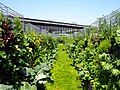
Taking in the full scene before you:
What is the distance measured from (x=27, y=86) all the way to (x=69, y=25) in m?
58.9

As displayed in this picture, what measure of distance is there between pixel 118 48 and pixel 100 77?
0.97 meters

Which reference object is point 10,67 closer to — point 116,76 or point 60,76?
point 116,76

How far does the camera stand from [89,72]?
8.95 metres

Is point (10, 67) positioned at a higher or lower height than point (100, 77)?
higher

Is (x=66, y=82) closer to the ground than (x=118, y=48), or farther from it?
closer to the ground

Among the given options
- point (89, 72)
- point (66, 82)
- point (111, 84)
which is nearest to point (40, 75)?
point (111, 84)

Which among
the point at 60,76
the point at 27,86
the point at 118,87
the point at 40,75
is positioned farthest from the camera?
the point at 60,76

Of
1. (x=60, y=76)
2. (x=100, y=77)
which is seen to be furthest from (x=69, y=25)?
(x=100, y=77)

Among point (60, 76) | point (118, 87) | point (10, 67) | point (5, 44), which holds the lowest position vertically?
point (60, 76)

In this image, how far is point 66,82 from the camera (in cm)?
1055

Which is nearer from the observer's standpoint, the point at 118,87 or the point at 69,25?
the point at 118,87

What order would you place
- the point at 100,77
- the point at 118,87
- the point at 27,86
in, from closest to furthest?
1. the point at 27,86
2. the point at 118,87
3. the point at 100,77

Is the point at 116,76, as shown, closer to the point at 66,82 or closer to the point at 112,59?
the point at 112,59

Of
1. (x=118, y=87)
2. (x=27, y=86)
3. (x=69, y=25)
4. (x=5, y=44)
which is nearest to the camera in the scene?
(x=27, y=86)
